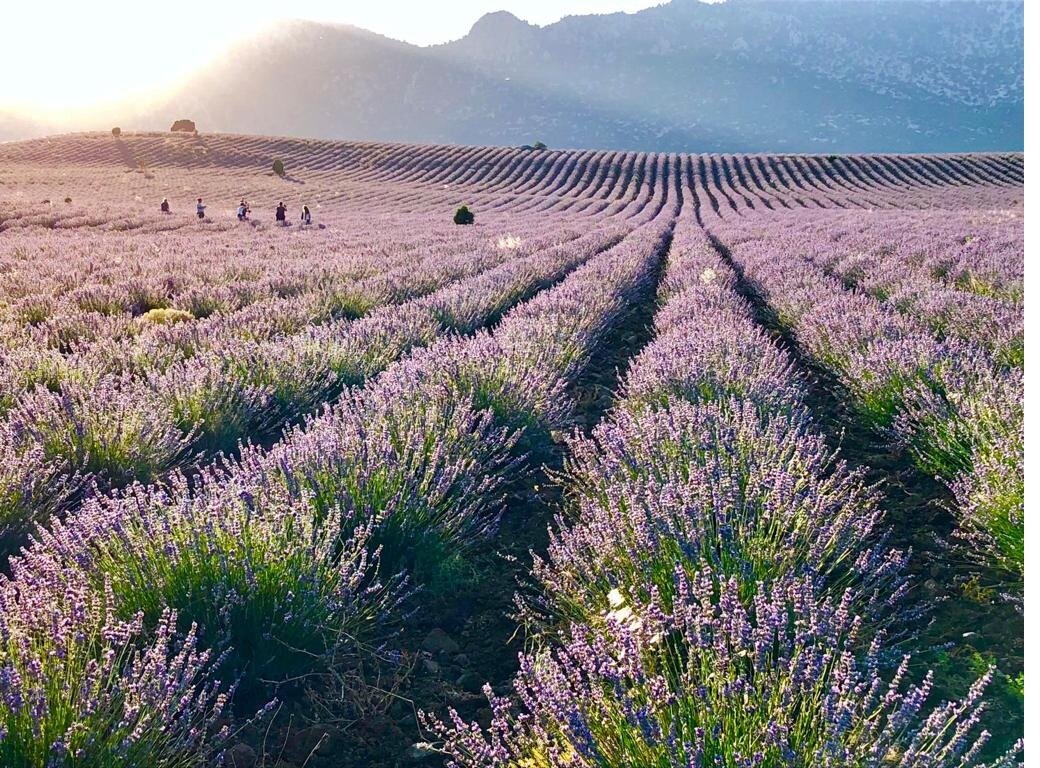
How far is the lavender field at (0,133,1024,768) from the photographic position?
1627mm

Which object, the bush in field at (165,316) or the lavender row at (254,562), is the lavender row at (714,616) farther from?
the bush in field at (165,316)

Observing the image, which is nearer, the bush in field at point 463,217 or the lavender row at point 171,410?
the lavender row at point 171,410

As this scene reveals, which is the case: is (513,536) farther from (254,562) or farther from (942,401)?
(942,401)

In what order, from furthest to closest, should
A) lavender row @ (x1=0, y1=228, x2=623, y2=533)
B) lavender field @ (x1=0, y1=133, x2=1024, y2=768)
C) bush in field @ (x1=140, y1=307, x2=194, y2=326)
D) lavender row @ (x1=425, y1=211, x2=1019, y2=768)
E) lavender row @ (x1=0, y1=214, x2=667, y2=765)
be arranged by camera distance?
1. bush in field @ (x1=140, y1=307, x2=194, y2=326)
2. lavender row @ (x1=0, y1=228, x2=623, y2=533)
3. lavender row @ (x1=0, y1=214, x2=667, y2=765)
4. lavender field @ (x1=0, y1=133, x2=1024, y2=768)
5. lavender row @ (x1=425, y1=211, x2=1019, y2=768)

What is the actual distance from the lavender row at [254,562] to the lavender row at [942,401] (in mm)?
2038

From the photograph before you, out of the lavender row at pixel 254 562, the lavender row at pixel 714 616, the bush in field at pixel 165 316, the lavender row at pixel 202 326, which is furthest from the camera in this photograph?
the bush in field at pixel 165 316

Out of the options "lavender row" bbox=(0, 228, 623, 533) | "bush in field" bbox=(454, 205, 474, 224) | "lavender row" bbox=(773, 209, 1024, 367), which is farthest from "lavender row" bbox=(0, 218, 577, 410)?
"bush in field" bbox=(454, 205, 474, 224)

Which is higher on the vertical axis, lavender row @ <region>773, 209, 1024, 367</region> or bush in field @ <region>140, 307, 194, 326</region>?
lavender row @ <region>773, 209, 1024, 367</region>

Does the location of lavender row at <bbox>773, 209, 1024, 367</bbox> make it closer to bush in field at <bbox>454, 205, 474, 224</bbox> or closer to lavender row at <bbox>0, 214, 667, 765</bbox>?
lavender row at <bbox>0, 214, 667, 765</bbox>

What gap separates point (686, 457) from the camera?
9.96 ft

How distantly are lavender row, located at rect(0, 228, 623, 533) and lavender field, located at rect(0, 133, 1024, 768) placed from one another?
3 cm

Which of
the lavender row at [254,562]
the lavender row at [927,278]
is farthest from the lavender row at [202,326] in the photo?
the lavender row at [927,278]

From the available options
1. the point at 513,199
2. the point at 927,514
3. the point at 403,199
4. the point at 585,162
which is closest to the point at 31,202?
the point at 403,199

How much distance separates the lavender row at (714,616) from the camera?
149 centimetres
